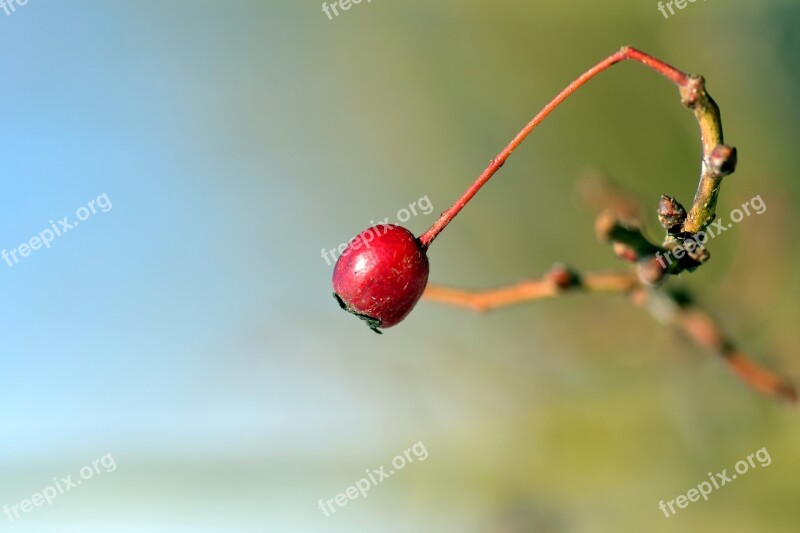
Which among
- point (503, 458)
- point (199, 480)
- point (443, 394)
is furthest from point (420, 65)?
point (199, 480)
